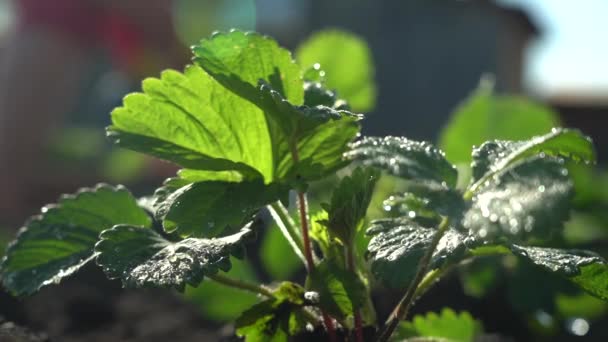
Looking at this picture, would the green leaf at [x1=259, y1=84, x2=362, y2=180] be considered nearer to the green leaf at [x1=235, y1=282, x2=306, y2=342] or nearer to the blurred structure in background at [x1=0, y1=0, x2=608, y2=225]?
the green leaf at [x1=235, y1=282, x2=306, y2=342]

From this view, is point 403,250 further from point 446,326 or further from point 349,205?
point 446,326

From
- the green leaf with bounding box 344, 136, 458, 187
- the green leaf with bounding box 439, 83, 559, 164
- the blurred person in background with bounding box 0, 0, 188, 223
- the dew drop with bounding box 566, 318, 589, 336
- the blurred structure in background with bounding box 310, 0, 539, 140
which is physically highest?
the blurred structure in background with bounding box 310, 0, 539, 140

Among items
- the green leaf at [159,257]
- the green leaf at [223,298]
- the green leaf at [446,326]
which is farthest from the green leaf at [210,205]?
the green leaf at [223,298]

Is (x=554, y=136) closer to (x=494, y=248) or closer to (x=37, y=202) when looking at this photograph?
(x=494, y=248)

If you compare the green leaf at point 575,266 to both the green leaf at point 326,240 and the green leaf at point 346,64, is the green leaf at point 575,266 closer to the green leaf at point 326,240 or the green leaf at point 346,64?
the green leaf at point 326,240

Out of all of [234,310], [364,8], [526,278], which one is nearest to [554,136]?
[526,278]

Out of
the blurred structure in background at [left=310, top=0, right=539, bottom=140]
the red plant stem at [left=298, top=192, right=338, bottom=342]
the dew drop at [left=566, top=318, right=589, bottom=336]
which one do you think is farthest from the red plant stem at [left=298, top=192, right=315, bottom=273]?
the blurred structure in background at [left=310, top=0, right=539, bottom=140]

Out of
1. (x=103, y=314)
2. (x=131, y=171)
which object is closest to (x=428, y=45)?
(x=131, y=171)
